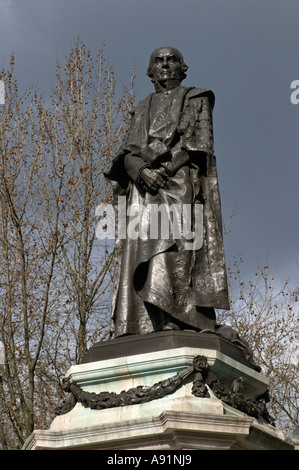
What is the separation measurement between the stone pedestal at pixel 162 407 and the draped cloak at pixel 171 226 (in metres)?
0.41

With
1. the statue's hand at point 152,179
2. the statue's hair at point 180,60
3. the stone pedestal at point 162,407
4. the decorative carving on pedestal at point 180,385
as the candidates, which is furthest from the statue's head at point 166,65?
the decorative carving on pedestal at point 180,385

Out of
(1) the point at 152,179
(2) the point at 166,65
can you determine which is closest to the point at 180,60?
(2) the point at 166,65

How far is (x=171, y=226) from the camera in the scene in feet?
27.2

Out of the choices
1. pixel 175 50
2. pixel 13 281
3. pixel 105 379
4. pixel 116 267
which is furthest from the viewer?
pixel 13 281

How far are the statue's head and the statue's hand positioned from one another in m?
1.20

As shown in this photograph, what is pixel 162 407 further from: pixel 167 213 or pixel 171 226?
pixel 167 213

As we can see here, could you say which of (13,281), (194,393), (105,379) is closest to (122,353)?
(105,379)

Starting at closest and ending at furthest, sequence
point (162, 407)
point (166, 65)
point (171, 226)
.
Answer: point (162, 407)
point (171, 226)
point (166, 65)

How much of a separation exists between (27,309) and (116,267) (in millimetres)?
9669

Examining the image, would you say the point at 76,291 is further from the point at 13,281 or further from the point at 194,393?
the point at 194,393

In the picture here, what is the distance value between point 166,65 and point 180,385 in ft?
11.2

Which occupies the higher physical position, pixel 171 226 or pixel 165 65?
pixel 165 65

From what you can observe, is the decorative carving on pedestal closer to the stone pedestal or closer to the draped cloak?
the stone pedestal

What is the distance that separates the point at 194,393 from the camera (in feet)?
23.8
